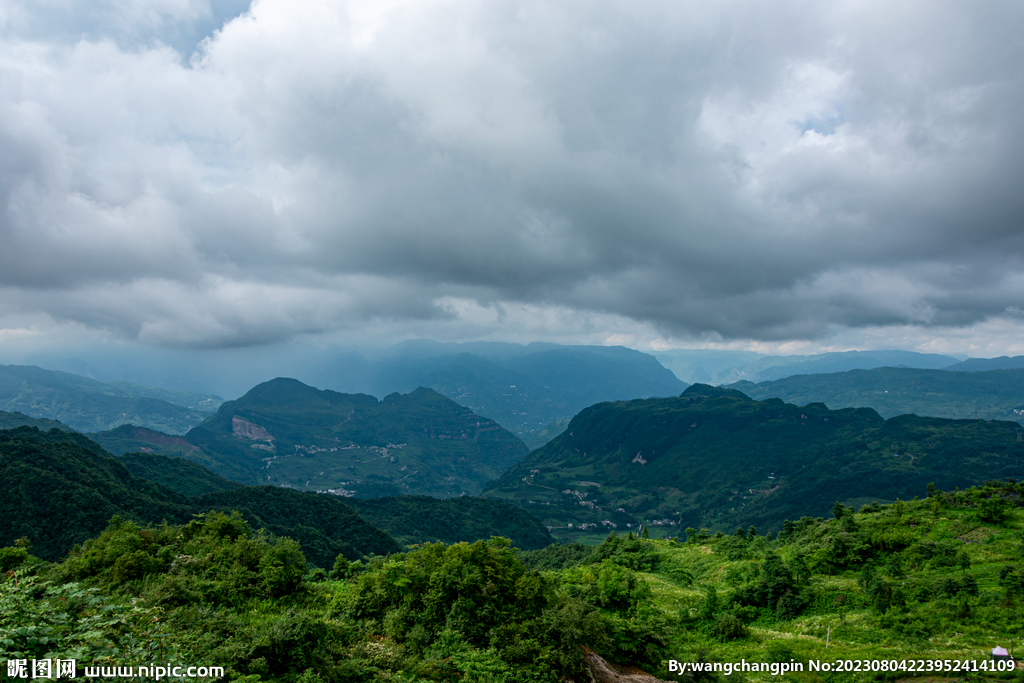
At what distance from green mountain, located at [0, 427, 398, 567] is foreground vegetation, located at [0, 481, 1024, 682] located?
72.1m

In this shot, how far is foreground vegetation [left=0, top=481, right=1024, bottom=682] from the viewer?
51.4ft

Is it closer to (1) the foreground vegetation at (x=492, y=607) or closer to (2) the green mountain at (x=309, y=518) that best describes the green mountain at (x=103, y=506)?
(2) the green mountain at (x=309, y=518)

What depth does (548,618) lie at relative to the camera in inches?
834

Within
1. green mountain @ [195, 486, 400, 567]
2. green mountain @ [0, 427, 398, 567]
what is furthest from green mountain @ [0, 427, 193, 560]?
green mountain @ [195, 486, 400, 567]

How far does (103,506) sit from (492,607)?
128 meters

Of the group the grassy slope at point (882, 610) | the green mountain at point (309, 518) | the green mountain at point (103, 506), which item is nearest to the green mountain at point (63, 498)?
the green mountain at point (103, 506)

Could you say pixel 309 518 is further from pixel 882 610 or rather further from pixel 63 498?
pixel 882 610

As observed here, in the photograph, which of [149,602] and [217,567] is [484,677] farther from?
[217,567]

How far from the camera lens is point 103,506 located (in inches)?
4048

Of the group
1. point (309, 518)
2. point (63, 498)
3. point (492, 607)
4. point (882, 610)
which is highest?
point (492, 607)

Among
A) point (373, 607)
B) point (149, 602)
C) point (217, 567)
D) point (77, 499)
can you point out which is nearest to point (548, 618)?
point (373, 607)

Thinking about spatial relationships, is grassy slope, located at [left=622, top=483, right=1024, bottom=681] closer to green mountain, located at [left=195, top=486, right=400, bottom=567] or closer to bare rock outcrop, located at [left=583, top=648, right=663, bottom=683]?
bare rock outcrop, located at [left=583, top=648, right=663, bottom=683]

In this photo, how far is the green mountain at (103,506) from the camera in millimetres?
95438

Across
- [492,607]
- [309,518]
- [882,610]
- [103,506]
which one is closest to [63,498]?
[103,506]
